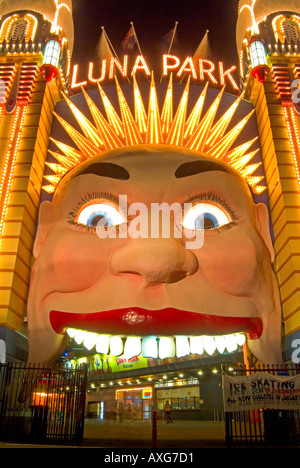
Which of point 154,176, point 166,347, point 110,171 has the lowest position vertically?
point 166,347

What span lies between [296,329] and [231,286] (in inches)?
93.9

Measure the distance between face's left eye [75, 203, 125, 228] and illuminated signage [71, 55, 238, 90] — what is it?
22.9 feet

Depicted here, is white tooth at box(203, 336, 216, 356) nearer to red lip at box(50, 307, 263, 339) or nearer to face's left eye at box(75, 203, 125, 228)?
red lip at box(50, 307, 263, 339)

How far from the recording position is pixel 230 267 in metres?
7.16

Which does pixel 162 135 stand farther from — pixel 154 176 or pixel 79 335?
pixel 79 335

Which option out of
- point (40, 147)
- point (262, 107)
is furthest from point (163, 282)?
point (262, 107)

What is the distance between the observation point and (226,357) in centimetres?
2030

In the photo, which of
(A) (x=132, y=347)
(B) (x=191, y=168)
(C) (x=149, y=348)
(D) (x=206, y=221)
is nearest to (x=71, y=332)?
(A) (x=132, y=347)

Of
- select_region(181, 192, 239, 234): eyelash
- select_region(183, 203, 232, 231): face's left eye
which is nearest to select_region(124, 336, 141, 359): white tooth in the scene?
select_region(183, 203, 232, 231): face's left eye

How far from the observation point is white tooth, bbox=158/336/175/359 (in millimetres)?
7457

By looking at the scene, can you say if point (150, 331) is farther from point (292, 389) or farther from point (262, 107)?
point (262, 107)

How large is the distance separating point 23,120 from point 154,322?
23.6ft

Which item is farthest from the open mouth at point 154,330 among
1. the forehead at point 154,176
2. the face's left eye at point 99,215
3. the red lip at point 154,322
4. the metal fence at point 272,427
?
the forehead at point 154,176

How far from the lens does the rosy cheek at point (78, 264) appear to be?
7199 mm
